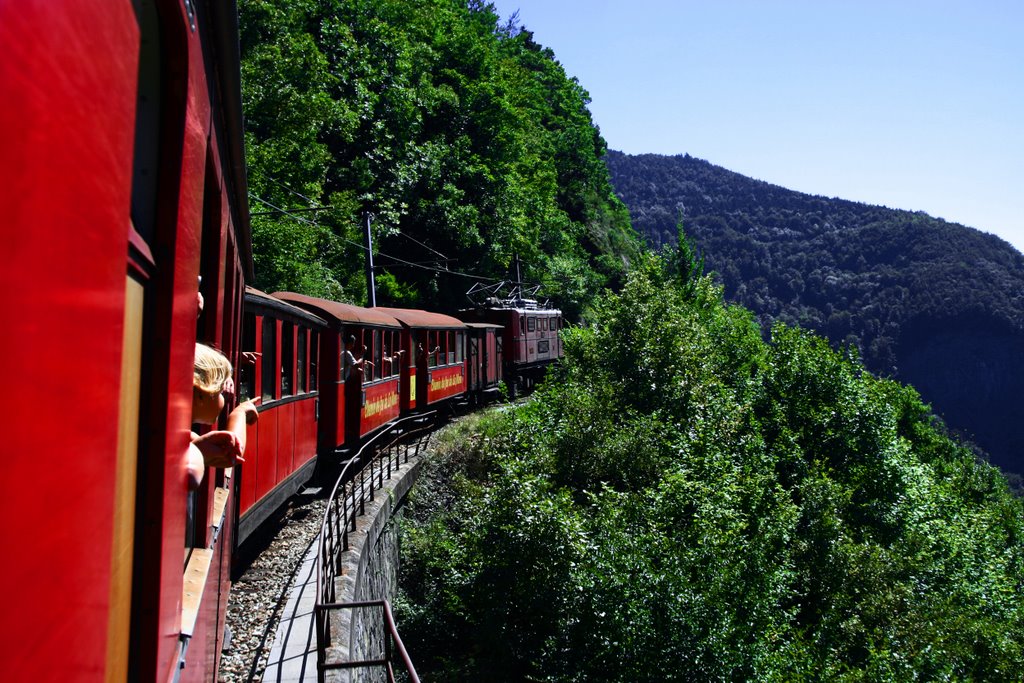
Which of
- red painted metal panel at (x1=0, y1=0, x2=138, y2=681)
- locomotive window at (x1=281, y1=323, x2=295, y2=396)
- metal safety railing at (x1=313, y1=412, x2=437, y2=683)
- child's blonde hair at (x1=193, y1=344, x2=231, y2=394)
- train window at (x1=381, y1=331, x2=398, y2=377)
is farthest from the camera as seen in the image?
train window at (x1=381, y1=331, x2=398, y2=377)

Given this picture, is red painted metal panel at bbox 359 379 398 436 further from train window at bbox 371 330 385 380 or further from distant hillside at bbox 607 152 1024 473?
distant hillside at bbox 607 152 1024 473

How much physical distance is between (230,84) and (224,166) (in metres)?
0.69

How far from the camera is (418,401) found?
60.5ft

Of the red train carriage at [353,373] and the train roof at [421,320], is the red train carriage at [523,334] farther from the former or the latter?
the red train carriage at [353,373]

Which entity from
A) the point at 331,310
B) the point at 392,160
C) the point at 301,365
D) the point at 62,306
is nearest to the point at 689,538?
the point at 331,310

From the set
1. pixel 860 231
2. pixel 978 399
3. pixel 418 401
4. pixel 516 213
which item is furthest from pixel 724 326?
pixel 860 231

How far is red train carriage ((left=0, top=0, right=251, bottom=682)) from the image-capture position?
908 millimetres

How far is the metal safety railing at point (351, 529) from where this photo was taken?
6961 mm

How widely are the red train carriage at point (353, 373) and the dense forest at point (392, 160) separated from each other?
5054mm

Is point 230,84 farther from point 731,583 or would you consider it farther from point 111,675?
point 731,583

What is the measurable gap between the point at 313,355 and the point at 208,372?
8436 millimetres

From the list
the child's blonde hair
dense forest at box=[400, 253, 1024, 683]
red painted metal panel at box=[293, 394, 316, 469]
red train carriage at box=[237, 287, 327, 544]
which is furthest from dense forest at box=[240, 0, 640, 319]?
the child's blonde hair

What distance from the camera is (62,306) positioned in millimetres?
1049

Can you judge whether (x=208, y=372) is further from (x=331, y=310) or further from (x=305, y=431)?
(x=331, y=310)
